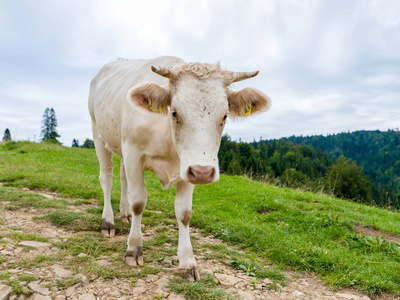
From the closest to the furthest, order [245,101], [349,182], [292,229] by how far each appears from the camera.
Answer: [245,101] < [292,229] < [349,182]

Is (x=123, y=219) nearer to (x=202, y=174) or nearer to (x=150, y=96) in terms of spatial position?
(x=150, y=96)

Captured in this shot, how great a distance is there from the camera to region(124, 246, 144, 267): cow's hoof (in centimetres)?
369

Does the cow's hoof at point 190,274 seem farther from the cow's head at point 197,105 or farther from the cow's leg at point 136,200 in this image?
the cow's head at point 197,105

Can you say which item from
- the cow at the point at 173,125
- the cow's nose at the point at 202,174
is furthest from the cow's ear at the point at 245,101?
the cow's nose at the point at 202,174

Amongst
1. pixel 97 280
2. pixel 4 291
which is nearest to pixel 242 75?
pixel 97 280

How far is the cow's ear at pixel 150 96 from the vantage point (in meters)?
3.42

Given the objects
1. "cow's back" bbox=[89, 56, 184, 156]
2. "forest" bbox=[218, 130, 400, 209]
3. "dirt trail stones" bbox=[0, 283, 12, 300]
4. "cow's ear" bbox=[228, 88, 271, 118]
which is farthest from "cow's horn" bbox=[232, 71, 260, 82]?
"forest" bbox=[218, 130, 400, 209]

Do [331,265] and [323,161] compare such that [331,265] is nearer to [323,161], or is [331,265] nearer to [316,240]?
[316,240]

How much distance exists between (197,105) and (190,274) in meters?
1.97

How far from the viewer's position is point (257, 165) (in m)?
70.8

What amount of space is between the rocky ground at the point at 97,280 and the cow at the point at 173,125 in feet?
1.24

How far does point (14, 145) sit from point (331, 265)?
719 inches

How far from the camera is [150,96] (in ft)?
11.3

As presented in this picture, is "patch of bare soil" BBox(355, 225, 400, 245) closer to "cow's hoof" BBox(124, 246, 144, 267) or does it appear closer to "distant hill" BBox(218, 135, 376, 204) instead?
"distant hill" BBox(218, 135, 376, 204)
